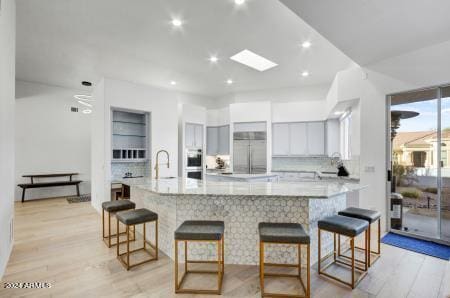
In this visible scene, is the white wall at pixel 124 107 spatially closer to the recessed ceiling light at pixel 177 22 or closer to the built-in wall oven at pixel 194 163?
the built-in wall oven at pixel 194 163

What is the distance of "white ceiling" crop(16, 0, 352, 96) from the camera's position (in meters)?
3.05

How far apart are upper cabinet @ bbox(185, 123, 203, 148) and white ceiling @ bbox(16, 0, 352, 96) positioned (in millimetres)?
1404

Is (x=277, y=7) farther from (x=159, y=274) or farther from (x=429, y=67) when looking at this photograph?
(x=159, y=274)

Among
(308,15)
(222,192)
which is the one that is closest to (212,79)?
(308,15)

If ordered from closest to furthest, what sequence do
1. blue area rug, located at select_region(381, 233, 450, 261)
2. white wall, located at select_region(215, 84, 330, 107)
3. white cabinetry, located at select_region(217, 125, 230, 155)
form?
blue area rug, located at select_region(381, 233, 450, 261) < white wall, located at select_region(215, 84, 330, 107) < white cabinetry, located at select_region(217, 125, 230, 155)

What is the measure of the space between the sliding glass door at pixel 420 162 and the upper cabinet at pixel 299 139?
2.19 meters

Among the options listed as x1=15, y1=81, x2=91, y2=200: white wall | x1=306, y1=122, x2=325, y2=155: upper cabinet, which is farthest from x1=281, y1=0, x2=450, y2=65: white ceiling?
x1=15, y1=81, x2=91, y2=200: white wall

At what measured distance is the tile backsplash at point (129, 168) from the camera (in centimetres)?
546

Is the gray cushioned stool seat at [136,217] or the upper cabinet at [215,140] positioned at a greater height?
the upper cabinet at [215,140]

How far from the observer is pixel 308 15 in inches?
99.3

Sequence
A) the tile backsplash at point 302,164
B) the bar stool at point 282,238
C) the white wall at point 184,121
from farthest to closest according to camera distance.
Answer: the white wall at point 184,121 < the tile backsplash at point 302,164 < the bar stool at point 282,238

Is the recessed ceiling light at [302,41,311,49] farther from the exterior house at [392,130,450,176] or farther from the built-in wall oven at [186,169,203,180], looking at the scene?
the built-in wall oven at [186,169,203,180]

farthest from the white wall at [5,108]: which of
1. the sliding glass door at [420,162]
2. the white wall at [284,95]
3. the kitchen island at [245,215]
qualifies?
the white wall at [284,95]

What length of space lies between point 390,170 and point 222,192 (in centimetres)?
319
